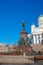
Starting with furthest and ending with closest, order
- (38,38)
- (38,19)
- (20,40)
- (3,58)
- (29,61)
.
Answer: (38,19) < (38,38) < (20,40) < (3,58) < (29,61)

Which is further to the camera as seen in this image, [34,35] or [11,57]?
[34,35]

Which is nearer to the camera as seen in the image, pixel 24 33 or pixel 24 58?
pixel 24 58

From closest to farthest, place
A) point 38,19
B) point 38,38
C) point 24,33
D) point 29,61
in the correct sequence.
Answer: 1. point 29,61
2. point 24,33
3. point 38,38
4. point 38,19

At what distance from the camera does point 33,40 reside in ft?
447

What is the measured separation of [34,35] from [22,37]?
41.5 metres

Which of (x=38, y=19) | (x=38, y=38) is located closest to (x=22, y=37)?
(x=38, y=38)

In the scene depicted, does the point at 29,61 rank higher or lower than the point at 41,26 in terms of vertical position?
lower

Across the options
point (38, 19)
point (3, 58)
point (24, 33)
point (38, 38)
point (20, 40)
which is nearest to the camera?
point (3, 58)

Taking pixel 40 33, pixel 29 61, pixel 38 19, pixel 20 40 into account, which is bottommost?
pixel 29 61

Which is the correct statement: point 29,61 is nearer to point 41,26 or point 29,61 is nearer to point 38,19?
point 41,26

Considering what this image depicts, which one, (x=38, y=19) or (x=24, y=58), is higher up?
(x=38, y=19)

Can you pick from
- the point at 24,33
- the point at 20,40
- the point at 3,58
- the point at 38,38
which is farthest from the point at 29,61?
the point at 38,38

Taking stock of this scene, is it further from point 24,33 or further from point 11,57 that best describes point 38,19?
point 11,57

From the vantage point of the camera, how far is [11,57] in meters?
51.8
